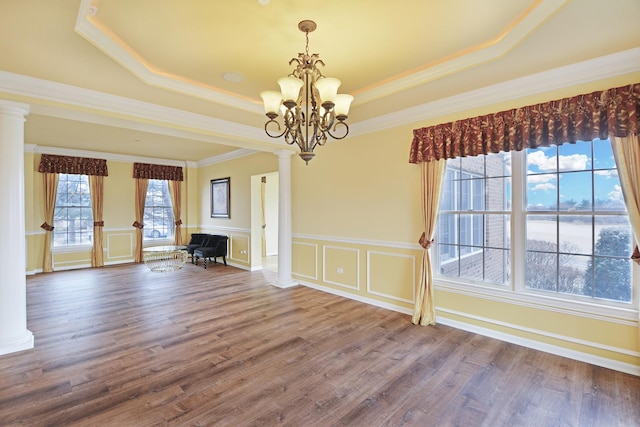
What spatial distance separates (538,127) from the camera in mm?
2863

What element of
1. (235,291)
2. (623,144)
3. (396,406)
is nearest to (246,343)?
(396,406)

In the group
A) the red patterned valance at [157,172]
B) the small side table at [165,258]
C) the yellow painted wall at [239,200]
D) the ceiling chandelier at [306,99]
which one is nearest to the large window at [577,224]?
the ceiling chandelier at [306,99]

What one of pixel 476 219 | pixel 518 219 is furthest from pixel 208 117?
pixel 518 219

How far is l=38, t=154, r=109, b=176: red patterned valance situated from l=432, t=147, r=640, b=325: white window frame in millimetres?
8071

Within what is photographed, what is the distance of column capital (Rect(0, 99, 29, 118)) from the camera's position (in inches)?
114

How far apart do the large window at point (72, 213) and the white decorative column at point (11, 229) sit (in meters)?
4.90

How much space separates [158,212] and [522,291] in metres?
8.51

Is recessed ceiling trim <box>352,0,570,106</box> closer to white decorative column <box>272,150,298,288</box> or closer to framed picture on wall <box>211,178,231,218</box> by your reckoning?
white decorative column <box>272,150,298,288</box>

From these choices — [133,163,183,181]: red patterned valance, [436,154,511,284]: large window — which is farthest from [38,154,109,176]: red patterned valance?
[436,154,511,284]: large window

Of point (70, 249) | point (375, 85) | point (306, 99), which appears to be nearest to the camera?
point (306, 99)

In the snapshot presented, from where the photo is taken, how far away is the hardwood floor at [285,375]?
211cm

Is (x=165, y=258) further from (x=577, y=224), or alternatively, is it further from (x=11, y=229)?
(x=577, y=224)

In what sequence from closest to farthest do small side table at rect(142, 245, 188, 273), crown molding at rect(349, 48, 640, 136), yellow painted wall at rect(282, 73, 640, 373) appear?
1. crown molding at rect(349, 48, 640, 136)
2. yellow painted wall at rect(282, 73, 640, 373)
3. small side table at rect(142, 245, 188, 273)

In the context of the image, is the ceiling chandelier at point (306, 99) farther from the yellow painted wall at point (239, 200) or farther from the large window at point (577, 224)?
the yellow painted wall at point (239, 200)
